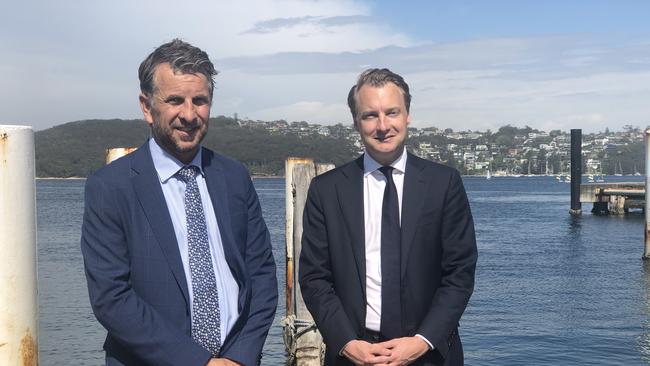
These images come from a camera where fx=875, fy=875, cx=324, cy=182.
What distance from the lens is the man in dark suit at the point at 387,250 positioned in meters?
4.07

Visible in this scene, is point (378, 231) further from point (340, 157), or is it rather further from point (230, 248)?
point (340, 157)

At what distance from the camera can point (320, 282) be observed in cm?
420

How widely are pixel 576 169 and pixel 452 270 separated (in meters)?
45.9

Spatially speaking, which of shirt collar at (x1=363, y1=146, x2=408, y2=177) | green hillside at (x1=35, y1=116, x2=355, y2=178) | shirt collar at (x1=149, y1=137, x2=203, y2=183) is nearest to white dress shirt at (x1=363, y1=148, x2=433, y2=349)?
shirt collar at (x1=363, y1=146, x2=408, y2=177)

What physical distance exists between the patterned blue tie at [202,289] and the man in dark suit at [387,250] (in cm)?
70

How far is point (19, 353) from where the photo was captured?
4.43 m

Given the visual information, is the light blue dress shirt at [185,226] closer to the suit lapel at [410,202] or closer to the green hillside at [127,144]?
the suit lapel at [410,202]

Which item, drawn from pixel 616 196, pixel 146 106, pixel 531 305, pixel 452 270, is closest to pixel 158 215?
pixel 146 106

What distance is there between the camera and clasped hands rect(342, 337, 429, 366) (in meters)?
3.98

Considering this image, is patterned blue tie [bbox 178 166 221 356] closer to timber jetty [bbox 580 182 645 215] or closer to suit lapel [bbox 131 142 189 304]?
suit lapel [bbox 131 142 189 304]

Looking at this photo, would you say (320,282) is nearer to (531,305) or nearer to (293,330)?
(293,330)

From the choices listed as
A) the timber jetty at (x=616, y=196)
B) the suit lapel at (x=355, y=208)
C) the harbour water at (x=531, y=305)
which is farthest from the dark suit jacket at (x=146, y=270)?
the timber jetty at (x=616, y=196)

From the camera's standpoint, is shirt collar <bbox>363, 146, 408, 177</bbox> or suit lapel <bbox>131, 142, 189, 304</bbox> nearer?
suit lapel <bbox>131, 142, 189, 304</bbox>

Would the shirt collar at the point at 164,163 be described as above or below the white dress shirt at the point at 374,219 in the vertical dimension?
above
